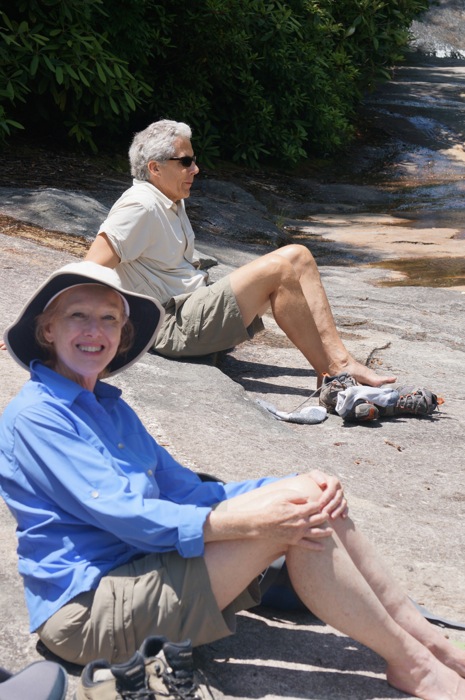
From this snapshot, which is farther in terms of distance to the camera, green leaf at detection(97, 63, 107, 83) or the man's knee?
green leaf at detection(97, 63, 107, 83)

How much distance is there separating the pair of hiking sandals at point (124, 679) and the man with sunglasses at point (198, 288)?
9.54ft

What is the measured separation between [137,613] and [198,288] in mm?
3032

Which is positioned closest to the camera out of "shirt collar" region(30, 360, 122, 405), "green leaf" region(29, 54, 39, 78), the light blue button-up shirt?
the light blue button-up shirt

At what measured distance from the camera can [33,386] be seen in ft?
8.70

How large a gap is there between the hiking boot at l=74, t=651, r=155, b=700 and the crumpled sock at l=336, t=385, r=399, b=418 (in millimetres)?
2752

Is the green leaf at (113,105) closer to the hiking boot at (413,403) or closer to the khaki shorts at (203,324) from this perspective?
the khaki shorts at (203,324)

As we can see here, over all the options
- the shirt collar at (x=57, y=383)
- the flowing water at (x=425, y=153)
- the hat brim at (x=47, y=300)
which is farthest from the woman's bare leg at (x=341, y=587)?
the flowing water at (x=425, y=153)

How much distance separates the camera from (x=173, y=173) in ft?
17.4

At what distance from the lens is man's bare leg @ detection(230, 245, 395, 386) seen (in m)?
5.21

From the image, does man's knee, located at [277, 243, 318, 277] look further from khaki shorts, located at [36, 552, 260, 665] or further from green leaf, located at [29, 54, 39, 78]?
green leaf, located at [29, 54, 39, 78]

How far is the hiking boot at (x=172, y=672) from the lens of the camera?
2.34 m

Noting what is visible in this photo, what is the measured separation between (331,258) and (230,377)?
4597 millimetres

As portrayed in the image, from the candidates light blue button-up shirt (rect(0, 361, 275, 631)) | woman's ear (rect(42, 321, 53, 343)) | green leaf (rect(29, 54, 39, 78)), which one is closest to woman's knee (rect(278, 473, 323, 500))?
light blue button-up shirt (rect(0, 361, 275, 631))

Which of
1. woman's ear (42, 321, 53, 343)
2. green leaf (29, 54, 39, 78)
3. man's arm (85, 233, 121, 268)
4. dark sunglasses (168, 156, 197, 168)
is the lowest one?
man's arm (85, 233, 121, 268)
